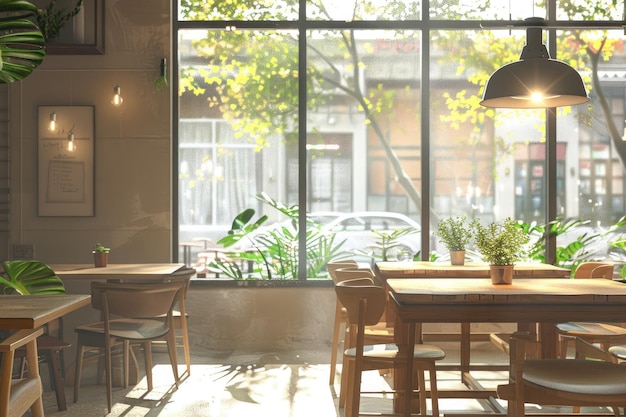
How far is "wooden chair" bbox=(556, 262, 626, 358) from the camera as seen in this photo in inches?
201

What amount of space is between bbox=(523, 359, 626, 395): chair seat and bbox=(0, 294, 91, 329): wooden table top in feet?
6.31

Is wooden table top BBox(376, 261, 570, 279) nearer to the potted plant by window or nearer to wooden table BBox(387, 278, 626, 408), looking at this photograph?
the potted plant by window

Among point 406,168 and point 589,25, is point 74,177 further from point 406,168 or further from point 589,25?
point 589,25

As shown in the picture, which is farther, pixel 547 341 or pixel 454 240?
pixel 454 240

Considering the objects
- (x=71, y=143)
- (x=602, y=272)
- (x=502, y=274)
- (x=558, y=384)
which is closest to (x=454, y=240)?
(x=602, y=272)

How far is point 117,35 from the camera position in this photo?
7402 mm

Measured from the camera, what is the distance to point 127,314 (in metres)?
5.32

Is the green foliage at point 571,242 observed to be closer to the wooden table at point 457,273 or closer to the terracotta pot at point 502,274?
the wooden table at point 457,273

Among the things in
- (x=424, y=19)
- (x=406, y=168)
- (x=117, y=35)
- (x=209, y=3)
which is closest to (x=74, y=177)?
(x=117, y=35)

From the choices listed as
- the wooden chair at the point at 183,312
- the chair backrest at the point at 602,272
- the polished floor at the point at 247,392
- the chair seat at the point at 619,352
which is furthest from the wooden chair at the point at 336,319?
the chair seat at the point at 619,352

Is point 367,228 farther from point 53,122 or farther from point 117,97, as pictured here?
point 53,122

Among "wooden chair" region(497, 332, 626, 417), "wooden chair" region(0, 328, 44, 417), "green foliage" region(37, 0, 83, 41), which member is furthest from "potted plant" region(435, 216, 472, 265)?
"green foliage" region(37, 0, 83, 41)

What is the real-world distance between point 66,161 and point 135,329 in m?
2.38

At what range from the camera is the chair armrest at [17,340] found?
3117 millimetres
